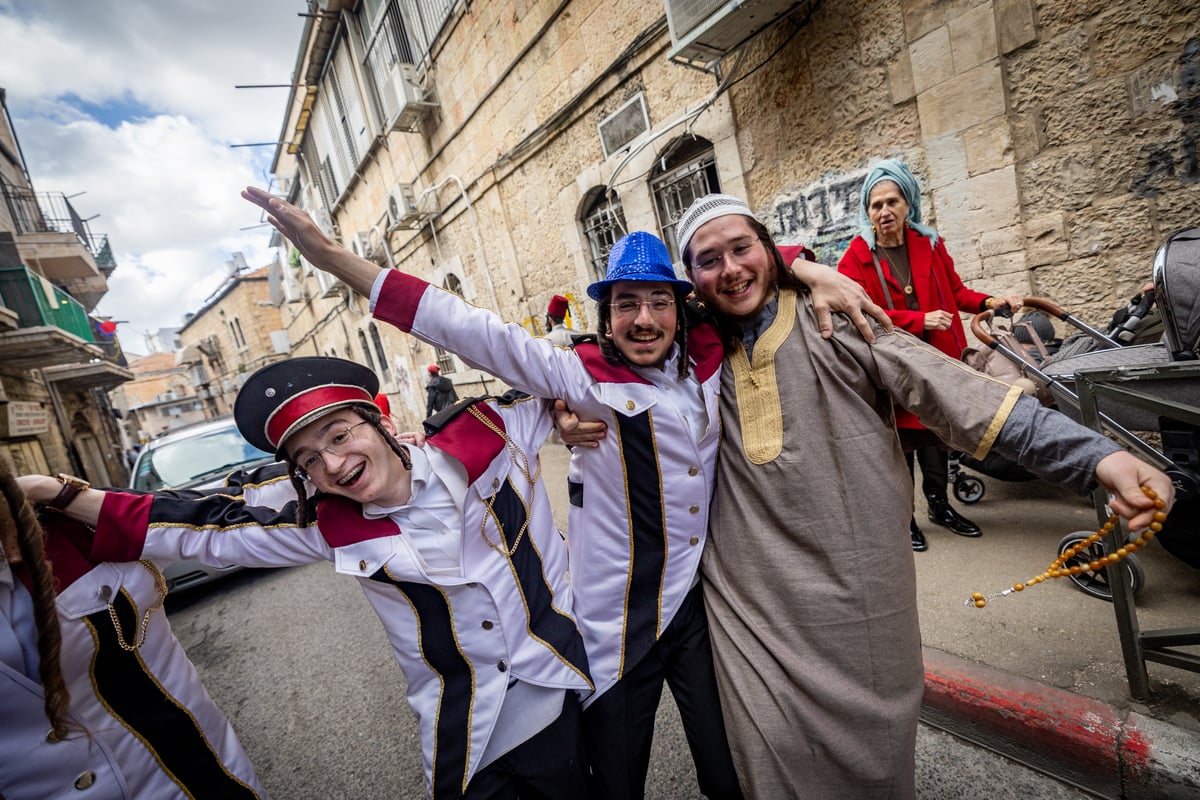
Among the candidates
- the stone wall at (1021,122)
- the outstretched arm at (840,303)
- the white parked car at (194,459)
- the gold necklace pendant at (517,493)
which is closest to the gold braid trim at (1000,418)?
the outstretched arm at (840,303)

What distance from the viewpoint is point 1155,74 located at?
8.87 ft

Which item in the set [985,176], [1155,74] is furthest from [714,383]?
[1155,74]

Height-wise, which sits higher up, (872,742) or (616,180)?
(616,180)

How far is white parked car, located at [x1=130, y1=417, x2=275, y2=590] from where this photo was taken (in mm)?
5398

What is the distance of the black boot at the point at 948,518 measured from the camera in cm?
301

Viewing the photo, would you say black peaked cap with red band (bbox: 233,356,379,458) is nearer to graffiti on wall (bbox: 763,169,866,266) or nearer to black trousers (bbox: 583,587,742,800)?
black trousers (bbox: 583,587,742,800)

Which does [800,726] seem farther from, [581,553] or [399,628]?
[399,628]

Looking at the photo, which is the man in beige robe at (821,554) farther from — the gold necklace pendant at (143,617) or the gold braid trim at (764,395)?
the gold necklace pendant at (143,617)

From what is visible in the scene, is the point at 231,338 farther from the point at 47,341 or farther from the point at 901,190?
the point at 901,190

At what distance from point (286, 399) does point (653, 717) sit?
146 centimetres

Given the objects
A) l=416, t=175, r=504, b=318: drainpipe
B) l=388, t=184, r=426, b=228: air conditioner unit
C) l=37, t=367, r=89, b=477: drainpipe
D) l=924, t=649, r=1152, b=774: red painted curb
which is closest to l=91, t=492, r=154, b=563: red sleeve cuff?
l=924, t=649, r=1152, b=774: red painted curb

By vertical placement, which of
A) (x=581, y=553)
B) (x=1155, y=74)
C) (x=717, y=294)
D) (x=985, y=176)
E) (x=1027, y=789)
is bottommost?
(x=1027, y=789)

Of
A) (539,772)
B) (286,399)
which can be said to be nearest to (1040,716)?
(539,772)

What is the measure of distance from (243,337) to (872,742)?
3883 cm
